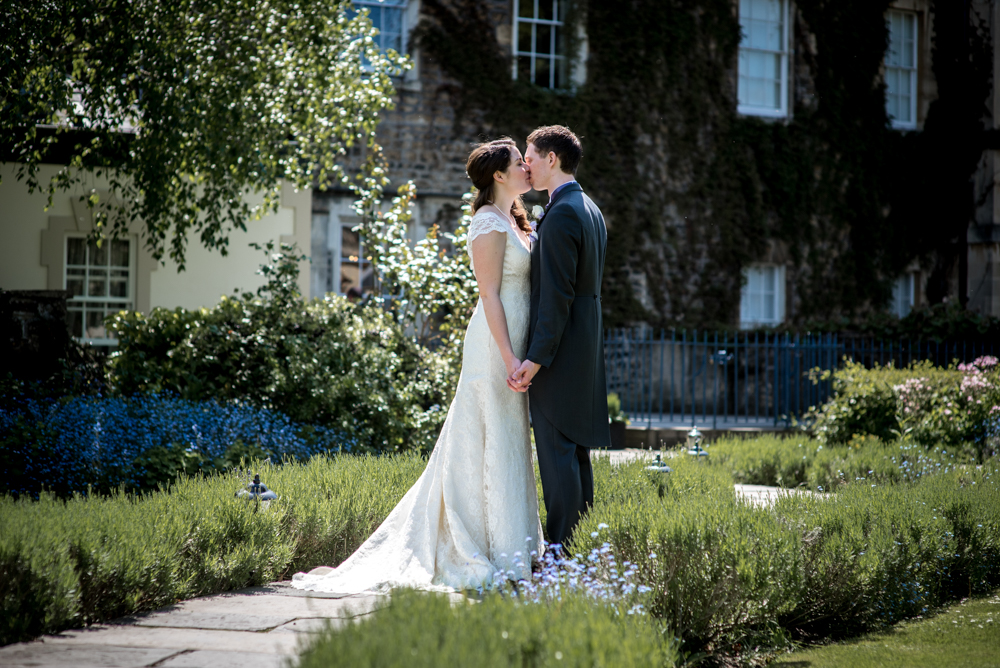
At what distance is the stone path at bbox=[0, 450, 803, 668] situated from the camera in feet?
8.75

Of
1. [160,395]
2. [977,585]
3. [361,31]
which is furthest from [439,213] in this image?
[977,585]

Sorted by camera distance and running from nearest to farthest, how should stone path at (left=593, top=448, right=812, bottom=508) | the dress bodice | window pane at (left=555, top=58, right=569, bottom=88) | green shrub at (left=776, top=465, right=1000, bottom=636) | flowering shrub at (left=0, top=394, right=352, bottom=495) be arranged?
green shrub at (left=776, top=465, right=1000, bottom=636)
the dress bodice
stone path at (left=593, top=448, right=812, bottom=508)
flowering shrub at (left=0, top=394, right=352, bottom=495)
window pane at (left=555, top=58, right=569, bottom=88)

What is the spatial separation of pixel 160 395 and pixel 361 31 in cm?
430

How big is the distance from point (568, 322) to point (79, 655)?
224cm

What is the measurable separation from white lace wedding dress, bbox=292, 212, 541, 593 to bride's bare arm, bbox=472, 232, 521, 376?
1.4 inches

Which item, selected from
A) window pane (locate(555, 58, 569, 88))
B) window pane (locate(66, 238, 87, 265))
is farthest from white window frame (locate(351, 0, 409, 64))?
window pane (locate(66, 238, 87, 265))

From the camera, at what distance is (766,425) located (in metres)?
11.5

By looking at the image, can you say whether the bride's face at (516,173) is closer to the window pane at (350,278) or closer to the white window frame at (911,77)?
the window pane at (350,278)

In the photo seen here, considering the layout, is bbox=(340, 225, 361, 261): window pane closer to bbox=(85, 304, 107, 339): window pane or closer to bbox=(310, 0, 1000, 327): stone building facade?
bbox=(310, 0, 1000, 327): stone building facade

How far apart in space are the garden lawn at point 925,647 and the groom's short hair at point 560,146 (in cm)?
225

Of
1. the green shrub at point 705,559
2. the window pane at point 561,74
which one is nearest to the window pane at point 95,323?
the window pane at point 561,74

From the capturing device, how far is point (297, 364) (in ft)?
23.4

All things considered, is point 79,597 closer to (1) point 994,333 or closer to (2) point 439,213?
(2) point 439,213

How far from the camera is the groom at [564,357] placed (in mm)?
3797
